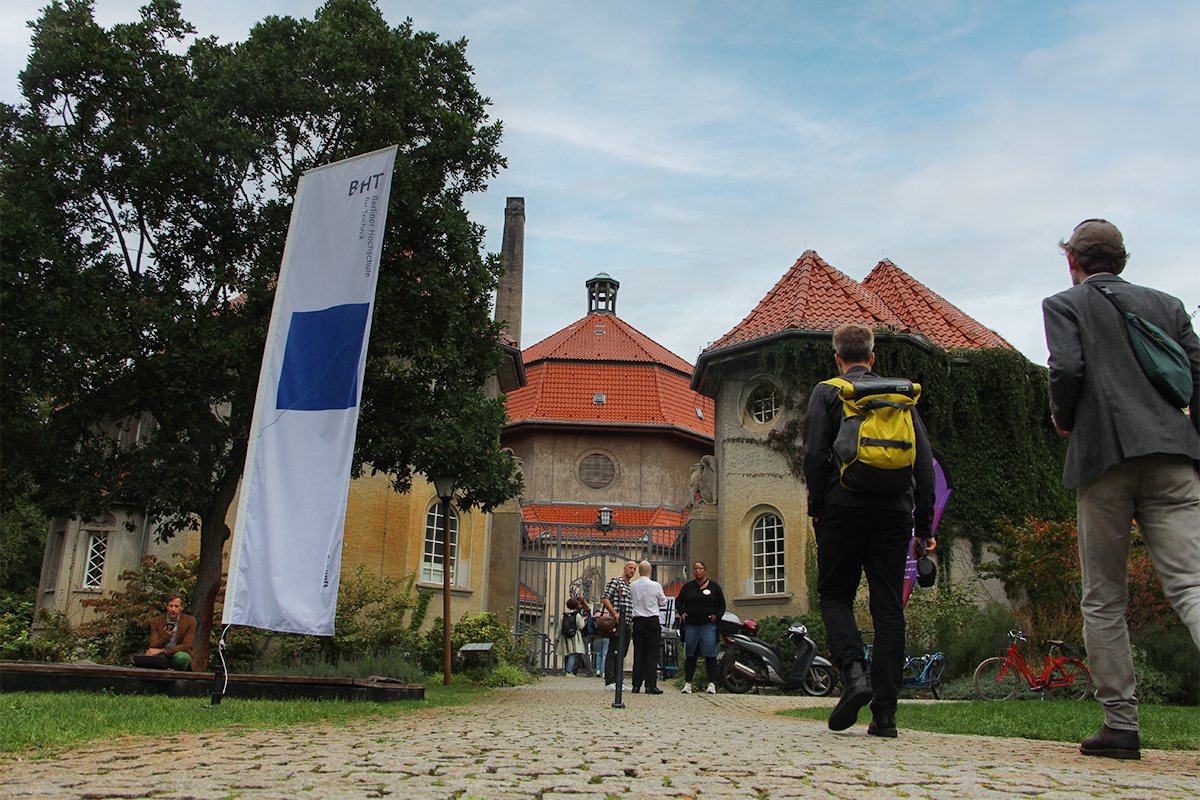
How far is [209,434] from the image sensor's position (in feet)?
43.6

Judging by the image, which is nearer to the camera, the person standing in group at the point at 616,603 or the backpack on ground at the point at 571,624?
the person standing in group at the point at 616,603

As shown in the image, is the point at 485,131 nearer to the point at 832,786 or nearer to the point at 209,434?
the point at 209,434

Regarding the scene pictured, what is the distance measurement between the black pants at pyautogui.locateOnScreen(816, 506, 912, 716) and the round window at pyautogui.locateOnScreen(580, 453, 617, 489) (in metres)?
27.8

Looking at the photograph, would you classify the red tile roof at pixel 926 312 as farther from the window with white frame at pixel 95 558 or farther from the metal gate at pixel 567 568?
the window with white frame at pixel 95 558

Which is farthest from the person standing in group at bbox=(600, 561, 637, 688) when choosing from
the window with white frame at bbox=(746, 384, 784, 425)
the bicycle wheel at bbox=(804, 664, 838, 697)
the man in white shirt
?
the window with white frame at bbox=(746, 384, 784, 425)

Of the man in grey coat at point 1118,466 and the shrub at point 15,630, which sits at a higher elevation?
the man in grey coat at point 1118,466

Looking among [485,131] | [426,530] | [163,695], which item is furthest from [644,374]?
[163,695]

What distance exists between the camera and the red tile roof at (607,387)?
1312 inches

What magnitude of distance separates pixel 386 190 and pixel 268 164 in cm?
639

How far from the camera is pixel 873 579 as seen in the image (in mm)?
5055

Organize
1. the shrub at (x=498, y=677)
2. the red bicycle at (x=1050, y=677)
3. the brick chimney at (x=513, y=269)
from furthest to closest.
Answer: the brick chimney at (x=513, y=269) < the shrub at (x=498, y=677) < the red bicycle at (x=1050, y=677)

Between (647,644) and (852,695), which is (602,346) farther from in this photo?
(852,695)

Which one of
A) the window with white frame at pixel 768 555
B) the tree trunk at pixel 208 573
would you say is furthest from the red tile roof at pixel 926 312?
the tree trunk at pixel 208 573

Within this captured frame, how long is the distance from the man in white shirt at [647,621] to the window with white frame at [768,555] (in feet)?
26.3
